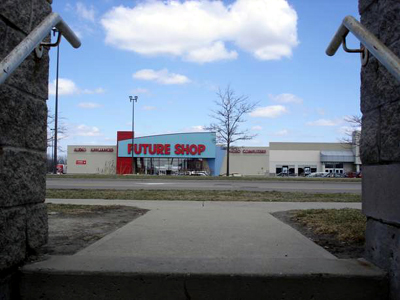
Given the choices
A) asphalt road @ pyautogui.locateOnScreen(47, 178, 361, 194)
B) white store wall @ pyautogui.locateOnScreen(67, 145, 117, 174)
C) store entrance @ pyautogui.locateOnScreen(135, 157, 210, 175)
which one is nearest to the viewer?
asphalt road @ pyautogui.locateOnScreen(47, 178, 361, 194)

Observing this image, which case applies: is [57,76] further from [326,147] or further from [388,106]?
[326,147]

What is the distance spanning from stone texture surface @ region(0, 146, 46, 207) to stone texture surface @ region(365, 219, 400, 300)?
281 cm

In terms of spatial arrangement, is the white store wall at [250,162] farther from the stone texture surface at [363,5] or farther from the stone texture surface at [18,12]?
the stone texture surface at [18,12]

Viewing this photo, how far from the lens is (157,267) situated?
285cm

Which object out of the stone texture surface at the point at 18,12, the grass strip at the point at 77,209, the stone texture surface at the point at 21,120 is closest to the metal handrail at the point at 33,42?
the stone texture surface at the point at 18,12

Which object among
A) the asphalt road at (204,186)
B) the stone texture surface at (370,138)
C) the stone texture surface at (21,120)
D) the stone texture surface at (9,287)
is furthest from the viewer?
the asphalt road at (204,186)

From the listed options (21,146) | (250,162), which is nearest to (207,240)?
(21,146)

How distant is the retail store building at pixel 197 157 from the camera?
54500mm

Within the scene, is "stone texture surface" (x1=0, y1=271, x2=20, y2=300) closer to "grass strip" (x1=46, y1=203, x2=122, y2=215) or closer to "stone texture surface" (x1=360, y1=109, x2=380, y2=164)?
"stone texture surface" (x1=360, y1=109, x2=380, y2=164)

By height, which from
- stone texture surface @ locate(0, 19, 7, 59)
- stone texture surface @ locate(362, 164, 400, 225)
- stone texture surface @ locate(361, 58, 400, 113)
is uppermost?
stone texture surface @ locate(0, 19, 7, 59)

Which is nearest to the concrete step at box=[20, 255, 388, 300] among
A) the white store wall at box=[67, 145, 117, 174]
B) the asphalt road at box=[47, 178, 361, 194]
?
the asphalt road at box=[47, 178, 361, 194]

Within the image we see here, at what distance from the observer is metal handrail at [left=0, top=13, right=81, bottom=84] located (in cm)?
234

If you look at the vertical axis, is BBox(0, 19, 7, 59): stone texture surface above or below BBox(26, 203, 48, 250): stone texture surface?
above

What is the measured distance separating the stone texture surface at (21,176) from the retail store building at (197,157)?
44.4m
